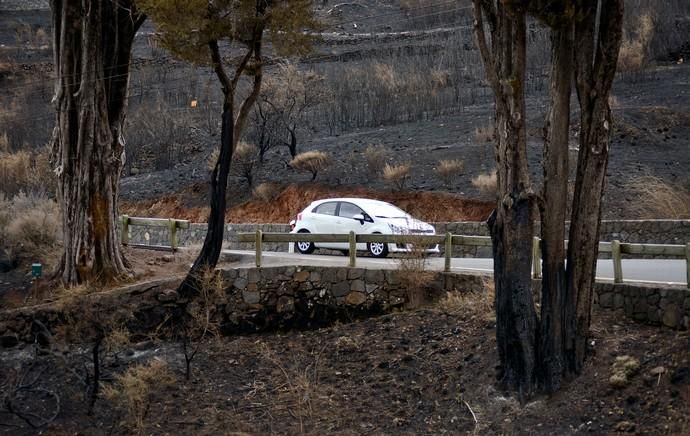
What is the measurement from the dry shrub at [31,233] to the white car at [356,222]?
6.30 metres

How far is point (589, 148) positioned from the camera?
537 inches

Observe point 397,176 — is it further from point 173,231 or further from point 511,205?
point 511,205

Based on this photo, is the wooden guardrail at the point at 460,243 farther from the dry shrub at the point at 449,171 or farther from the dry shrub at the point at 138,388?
the dry shrub at the point at 449,171

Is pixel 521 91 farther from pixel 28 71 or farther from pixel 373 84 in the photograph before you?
pixel 28 71

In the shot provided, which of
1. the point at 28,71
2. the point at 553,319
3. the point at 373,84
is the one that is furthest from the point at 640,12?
the point at 553,319

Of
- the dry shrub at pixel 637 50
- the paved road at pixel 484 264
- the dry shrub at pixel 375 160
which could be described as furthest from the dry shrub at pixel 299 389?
the dry shrub at pixel 637 50

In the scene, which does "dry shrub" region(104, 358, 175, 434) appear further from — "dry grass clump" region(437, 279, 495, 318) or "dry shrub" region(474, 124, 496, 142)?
"dry shrub" region(474, 124, 496, 142)

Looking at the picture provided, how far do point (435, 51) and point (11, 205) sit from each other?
33113 millimetres

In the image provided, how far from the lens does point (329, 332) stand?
62.3 ft

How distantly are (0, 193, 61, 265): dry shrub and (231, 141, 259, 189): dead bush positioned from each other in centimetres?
1213

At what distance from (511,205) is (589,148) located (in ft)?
4.34

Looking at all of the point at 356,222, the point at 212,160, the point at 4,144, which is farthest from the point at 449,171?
the point at 4,144

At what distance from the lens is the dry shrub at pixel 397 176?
115 feet

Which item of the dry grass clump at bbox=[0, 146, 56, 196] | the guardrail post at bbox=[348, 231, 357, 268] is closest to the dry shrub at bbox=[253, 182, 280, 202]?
the dry grass clump at bbox=[0, 146, 56, 196]
